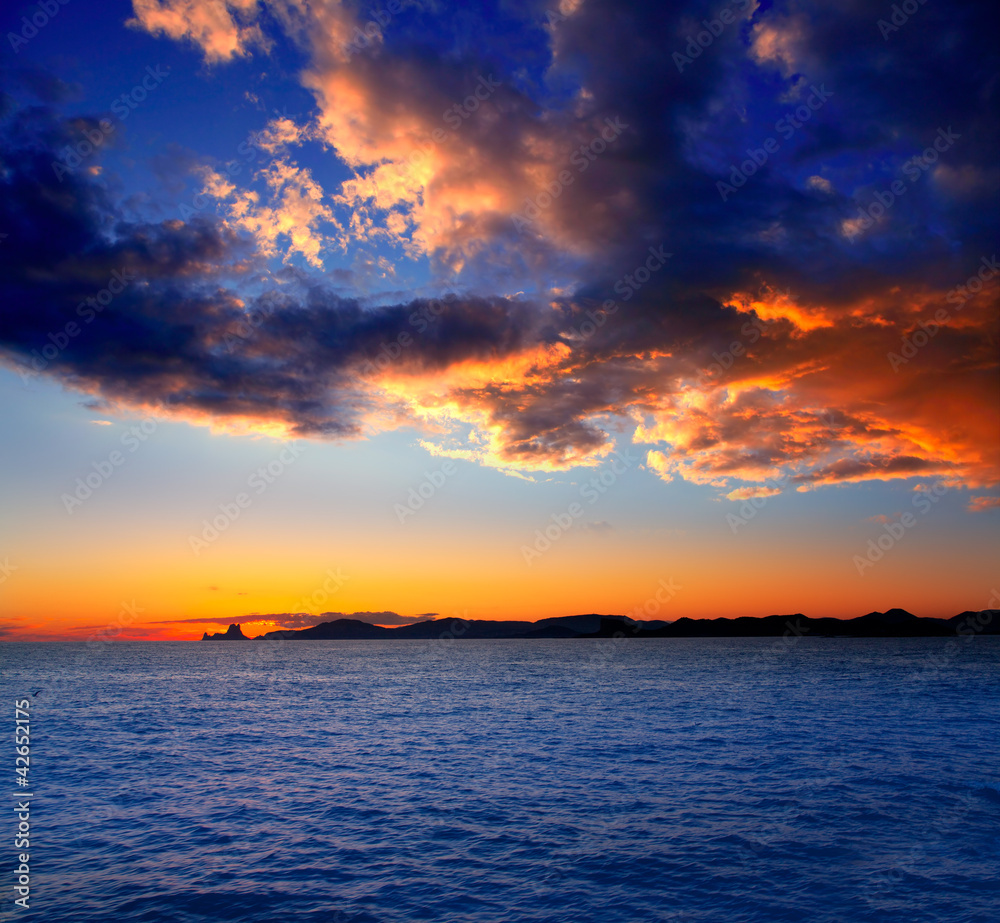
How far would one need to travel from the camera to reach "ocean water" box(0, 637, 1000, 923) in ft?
51.9

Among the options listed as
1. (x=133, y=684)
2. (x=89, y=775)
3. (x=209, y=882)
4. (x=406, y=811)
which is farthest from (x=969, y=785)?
(x=133, y=684)

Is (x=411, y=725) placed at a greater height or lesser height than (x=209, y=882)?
lesser

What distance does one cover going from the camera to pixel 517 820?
22.5 m

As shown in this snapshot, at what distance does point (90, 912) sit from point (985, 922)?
73.9ft

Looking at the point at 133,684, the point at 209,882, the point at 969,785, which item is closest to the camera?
the point at 209,882

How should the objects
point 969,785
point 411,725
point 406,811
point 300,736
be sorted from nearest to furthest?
point 406,811 < point 969,785 < point 300,736 < point 411,725

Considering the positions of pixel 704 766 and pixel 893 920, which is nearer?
pixel 893 920

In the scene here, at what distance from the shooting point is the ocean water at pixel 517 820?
1580 centimetres

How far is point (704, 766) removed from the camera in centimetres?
3128

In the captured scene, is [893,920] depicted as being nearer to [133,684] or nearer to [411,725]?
[411,725]

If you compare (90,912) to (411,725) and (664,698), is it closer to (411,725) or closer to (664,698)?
(411,725)

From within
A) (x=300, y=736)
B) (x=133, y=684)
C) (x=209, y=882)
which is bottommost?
(x=133, y=684)

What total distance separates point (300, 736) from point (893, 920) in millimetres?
37609

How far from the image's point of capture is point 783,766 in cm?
3120
